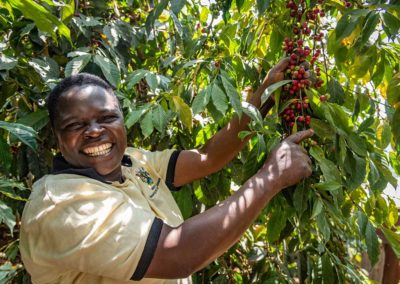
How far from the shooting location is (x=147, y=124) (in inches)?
69.4

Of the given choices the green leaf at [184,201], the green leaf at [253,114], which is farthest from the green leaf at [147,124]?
the green leaf at [184,201]

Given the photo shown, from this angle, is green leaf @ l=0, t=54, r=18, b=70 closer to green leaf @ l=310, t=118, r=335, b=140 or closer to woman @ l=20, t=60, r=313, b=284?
woman @ l=20, t=60, r=313, b=284

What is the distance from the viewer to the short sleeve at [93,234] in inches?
48.9

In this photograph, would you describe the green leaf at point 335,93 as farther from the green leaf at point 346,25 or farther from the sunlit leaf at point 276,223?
the sunlit leaf at point 276,223

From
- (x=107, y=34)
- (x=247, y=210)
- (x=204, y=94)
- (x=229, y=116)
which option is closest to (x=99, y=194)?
(x=247, y=210)

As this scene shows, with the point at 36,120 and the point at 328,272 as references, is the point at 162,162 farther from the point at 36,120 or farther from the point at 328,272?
the point at 328,272

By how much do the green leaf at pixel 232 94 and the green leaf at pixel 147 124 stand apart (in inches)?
10.9

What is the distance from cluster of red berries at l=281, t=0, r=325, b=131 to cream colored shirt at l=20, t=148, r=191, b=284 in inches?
20.8

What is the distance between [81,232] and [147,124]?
59cm

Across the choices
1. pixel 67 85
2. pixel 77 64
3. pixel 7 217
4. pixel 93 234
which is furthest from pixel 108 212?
pixel 77 64

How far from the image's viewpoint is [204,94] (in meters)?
1.69

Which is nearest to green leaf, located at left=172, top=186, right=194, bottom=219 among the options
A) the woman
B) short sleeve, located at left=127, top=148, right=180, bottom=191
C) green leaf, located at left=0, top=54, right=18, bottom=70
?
short sleeve, located at left=127, top=148, right=180, bottom=191

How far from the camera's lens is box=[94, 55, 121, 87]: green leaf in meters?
1.89

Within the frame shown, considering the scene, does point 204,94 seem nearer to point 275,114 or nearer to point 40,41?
point 275,114
